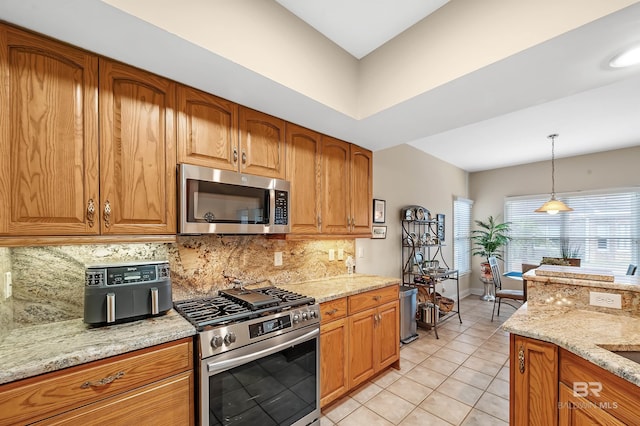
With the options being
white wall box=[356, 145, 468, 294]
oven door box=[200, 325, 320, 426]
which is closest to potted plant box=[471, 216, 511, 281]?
white wall box=[356, 145, 468, 294]

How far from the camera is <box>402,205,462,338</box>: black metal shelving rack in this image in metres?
3.62

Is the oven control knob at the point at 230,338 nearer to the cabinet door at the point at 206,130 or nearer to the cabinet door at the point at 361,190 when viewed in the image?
the cabinet door at the point at 206,130

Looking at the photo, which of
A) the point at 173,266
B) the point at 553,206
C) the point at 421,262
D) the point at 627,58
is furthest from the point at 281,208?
the point at 553,206

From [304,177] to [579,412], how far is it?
6.77ft

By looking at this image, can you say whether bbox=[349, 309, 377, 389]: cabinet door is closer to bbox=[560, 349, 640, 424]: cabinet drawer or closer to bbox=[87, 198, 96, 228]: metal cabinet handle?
bbox=[560, 349, 640, 424]: cabinet drawer

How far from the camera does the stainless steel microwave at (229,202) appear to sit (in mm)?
1596

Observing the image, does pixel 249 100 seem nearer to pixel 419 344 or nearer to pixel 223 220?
pixel 223 220

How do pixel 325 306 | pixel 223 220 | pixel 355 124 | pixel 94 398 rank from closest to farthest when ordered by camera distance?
1. pixel 94 398
2. pixel 223 220
3. pixel 325 306
4. pixel 355 124

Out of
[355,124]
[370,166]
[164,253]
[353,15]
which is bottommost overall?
[164,253]

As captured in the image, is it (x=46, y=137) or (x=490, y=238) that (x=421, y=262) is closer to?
(x=490, y=238)

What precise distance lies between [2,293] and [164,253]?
71cm

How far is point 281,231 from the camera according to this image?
6.70 feet

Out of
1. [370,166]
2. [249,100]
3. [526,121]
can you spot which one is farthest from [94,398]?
[526,121]

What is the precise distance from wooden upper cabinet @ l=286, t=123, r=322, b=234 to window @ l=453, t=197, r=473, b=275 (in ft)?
13.3
